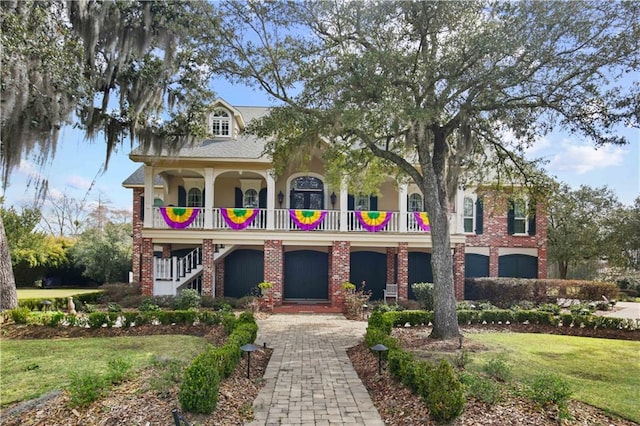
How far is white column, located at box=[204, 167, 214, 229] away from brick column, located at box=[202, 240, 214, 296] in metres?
0.72

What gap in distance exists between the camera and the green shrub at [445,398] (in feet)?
14.3

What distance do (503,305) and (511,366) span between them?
29.2ft

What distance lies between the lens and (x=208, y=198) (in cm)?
1555

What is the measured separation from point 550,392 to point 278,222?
11.9m

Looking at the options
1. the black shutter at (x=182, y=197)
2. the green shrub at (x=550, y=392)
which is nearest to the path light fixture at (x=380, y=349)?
the green shrub at (x=550, y=392)

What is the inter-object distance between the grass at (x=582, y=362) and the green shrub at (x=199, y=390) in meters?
4.46

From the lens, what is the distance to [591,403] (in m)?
5.47

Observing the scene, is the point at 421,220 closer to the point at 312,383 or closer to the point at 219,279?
the point at 219,279

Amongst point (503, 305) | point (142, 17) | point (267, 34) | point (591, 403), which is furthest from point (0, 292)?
point (503, 305)

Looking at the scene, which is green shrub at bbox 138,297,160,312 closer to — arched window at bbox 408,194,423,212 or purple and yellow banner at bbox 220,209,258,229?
purple and yellow banner at bbox 220,209,258,229

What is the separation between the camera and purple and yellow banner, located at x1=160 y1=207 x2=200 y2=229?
15.3 meters

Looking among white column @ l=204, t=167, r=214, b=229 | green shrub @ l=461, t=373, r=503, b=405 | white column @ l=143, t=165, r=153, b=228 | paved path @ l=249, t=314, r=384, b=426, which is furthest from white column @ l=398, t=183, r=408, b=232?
green shrub @ l=461, t=373, r=503, b=405

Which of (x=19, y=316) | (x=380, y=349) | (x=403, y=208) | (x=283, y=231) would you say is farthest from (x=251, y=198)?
(x=380, y=349)

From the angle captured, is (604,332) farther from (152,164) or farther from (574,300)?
(152,164)
